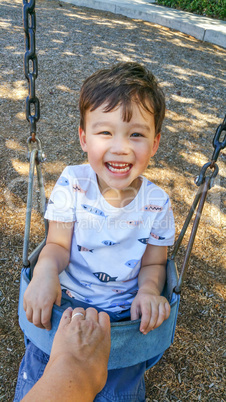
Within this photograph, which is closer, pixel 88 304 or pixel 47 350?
pixel 47 350

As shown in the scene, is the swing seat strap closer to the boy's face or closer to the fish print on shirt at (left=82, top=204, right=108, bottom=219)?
the fish print on shirt at (left=82, top=204, right=108, bottom=219)

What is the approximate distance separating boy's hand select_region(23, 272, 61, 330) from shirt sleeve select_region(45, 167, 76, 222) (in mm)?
259

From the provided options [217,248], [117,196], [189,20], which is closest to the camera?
[117,196]

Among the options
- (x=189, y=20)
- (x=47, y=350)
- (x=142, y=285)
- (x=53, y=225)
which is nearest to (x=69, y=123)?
(x=53, y=225)

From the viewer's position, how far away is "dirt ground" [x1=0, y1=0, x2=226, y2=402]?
5.62 feet

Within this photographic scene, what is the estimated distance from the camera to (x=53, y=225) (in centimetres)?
139

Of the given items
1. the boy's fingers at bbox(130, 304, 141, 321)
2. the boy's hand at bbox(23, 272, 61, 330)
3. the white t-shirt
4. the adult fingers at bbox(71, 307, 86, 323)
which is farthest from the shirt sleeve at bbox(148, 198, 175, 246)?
the adult fingers at bbox(71, 307, 86, 323)

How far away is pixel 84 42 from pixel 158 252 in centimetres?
462

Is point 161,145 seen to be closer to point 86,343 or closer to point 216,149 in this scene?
point 216,149

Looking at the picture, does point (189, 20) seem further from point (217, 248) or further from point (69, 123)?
point (217, 248)

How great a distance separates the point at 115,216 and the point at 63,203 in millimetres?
209

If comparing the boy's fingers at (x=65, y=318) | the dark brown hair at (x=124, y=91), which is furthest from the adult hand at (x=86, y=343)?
the dark brown hair at (x=124, y=91)

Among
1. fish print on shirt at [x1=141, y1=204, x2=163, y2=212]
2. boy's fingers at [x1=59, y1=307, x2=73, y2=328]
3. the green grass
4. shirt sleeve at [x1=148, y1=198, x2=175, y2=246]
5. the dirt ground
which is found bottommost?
the dirt ground

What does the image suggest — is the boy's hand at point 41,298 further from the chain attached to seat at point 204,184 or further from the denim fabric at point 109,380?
the chain attached to seat at point 204,184
